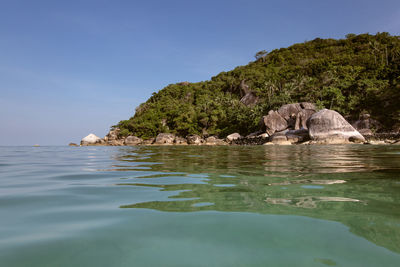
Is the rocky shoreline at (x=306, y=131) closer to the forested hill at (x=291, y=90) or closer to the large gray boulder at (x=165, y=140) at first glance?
the large gray boulder at (x=165, y=140)

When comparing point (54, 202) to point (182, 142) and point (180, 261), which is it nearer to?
point (180, 261)

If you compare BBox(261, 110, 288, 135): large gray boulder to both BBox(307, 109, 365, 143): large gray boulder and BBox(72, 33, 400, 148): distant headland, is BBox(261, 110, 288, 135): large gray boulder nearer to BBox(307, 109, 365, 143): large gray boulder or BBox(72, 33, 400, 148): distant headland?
BBox(72, 33, 400, 148): distant headland

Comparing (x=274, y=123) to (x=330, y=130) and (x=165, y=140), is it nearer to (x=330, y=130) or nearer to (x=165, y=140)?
(x=330, y=130)

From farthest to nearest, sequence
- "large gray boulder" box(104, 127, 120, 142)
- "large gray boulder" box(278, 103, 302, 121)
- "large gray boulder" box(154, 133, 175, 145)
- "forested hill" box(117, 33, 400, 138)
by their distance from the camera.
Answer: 1. "large gray boulder" box(104, 127, 120, 142)
2. "large gray boulder" box(154, 133, 175, 145)
3. "forested hill" box(117, 33, 400, 138)
4. "large gray boulder" box(278, 103, 302, 121)

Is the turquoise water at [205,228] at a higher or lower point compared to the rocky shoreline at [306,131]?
lower

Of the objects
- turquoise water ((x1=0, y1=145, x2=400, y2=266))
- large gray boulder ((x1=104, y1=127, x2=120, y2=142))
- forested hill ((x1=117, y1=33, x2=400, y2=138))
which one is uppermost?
forested hill ((x1=117, y1=33, x2=400, y2=138))

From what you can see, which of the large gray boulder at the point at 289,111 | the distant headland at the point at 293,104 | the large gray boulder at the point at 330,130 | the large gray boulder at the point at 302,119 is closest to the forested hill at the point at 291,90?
the distant headland at the point at 293,104

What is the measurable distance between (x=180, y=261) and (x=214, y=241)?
10.1 inches

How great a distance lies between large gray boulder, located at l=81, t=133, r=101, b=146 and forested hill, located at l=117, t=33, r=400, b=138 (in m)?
5.84

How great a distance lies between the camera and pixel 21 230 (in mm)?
1485

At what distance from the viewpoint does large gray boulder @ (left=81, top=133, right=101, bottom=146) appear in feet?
168

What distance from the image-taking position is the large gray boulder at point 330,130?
22.8 metres

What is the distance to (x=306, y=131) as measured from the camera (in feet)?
88.3

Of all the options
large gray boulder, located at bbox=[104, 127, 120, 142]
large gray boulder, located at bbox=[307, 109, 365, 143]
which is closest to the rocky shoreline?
large gray boulder, located at bbox=[307, 109, 365, 143]
